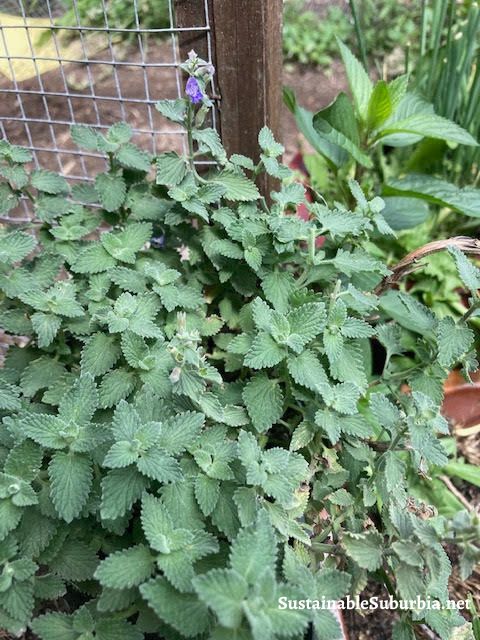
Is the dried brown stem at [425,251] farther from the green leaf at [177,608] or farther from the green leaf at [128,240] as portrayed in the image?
the green leaf at [177,608]

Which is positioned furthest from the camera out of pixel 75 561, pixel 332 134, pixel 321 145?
pixel 321 145

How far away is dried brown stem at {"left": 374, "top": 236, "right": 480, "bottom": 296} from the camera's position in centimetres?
112

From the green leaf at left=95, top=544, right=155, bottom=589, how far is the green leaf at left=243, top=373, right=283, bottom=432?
0.87 ft

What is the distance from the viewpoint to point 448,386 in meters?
1.51

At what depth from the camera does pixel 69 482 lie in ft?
2.86

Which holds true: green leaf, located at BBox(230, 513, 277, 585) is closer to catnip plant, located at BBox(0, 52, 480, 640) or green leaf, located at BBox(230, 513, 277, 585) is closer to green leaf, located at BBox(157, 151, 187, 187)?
catnip plant, located at BBox(0, 52, 480, 640)

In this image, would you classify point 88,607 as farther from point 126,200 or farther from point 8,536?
point 126,200

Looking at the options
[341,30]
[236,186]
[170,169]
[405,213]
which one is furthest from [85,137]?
[341,30]

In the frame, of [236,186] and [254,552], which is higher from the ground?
[236,186]

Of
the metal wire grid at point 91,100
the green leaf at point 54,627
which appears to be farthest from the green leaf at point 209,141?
the metal wire grid at point 91,100

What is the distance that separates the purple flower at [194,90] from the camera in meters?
1.05

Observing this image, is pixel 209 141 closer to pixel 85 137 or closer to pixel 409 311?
pixel 85 137

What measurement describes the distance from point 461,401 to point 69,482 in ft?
3.39

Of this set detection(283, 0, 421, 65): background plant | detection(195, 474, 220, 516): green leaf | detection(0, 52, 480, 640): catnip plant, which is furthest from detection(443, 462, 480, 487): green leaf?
detection(283, 0, 421, 65): background plant
